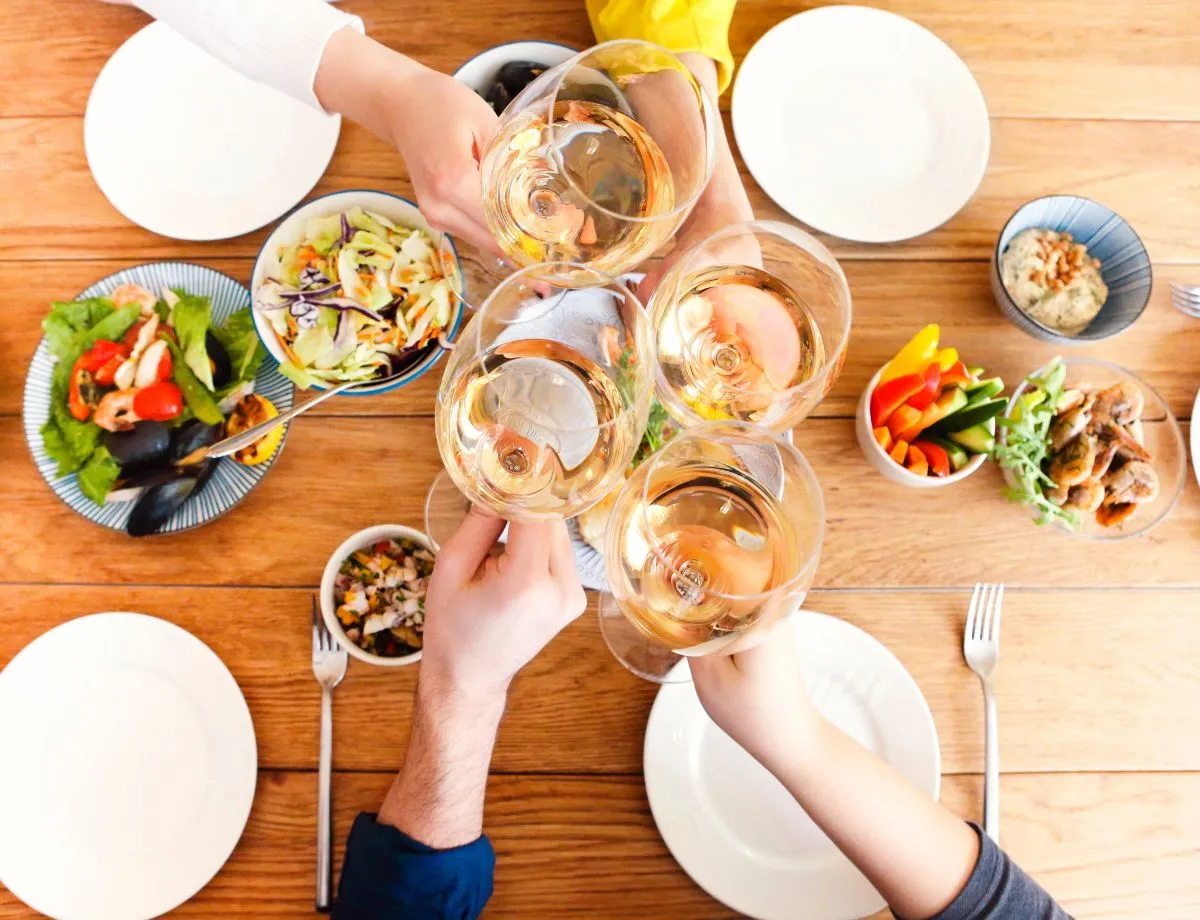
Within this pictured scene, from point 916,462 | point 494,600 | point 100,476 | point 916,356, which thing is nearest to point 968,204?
point 916,356

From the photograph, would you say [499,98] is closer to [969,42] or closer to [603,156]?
[603,156]

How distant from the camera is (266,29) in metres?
0.99

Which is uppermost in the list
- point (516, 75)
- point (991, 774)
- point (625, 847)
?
point (516, 75)

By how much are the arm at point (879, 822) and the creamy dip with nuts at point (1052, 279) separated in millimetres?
605

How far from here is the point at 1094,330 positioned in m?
1.11

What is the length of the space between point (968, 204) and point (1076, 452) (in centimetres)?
39

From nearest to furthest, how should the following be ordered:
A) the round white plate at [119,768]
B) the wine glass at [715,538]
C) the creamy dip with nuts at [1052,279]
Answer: the wine glass at [715,538]
the round white plate at [119,768]
the creamy dip with nuts at [1052,279]

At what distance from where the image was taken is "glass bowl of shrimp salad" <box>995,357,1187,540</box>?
3.40 feet

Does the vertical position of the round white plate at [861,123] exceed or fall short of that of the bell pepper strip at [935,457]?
it exceeds it

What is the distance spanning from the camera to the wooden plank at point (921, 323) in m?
1.13

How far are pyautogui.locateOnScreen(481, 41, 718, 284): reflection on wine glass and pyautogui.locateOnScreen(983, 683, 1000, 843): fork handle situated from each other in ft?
2.40

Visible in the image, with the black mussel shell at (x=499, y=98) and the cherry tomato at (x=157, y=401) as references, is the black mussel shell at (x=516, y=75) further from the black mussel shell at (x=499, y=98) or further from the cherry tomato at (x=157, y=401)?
the cherry tomato at (x=157, y=401)

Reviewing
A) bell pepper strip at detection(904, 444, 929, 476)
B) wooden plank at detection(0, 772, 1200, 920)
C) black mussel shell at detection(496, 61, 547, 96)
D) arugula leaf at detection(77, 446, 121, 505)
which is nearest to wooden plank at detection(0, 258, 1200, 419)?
bell pepper strip at detection(904, 444, 929, 476)

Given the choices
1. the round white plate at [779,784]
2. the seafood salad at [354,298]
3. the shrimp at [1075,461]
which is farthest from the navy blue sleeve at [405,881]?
the shrimp at [1075,461]
